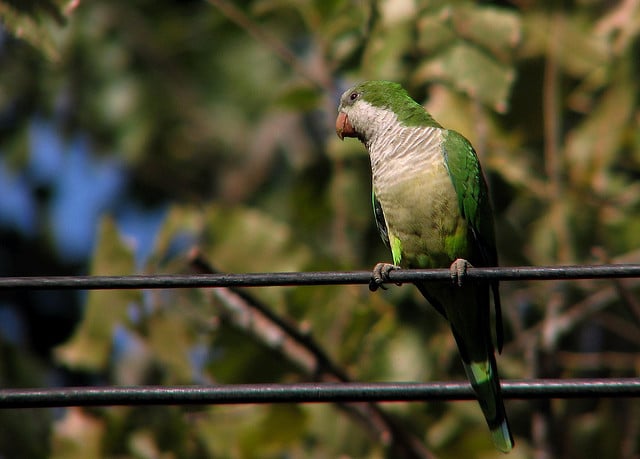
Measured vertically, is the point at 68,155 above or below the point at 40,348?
above

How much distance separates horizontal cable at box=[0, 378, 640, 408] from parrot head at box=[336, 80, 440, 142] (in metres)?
2.22

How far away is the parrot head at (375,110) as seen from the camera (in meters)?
5.49

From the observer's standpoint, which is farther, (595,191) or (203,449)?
(595,191)

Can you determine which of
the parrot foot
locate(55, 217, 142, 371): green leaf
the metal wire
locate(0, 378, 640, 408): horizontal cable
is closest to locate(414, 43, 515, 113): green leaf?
the parrot foot

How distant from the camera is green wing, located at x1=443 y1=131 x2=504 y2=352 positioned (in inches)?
200

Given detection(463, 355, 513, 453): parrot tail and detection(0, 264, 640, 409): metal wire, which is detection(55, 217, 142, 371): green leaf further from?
detection(0, 264, 640, 409): metal wire

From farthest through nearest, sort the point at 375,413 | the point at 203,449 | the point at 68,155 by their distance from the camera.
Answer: the point at 68,155 < the point at 203,449 < the point at 375,413

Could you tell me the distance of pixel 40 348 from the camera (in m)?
11.8

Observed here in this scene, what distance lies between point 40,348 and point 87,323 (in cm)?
574

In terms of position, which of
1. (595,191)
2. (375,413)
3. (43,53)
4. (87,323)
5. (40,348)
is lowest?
(40,348)

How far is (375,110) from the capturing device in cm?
562

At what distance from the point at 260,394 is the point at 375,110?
2.56 metres

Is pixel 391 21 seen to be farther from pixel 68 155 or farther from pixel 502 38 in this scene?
pixel 68 155

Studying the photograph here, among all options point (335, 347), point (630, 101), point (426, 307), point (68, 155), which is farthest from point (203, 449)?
point (68, 155)
